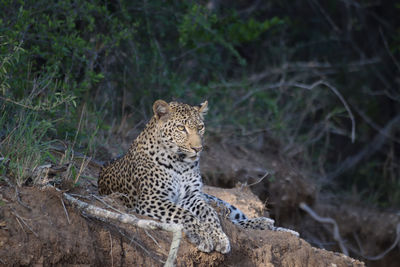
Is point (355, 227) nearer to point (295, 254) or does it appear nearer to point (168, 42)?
point (168, 42)

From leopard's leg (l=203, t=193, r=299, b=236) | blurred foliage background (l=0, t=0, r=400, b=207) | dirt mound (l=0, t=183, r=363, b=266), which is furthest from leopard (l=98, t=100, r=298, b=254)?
blurred foliage background (l=0, t=0, r=400, b=207)

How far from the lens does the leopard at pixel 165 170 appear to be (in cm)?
653

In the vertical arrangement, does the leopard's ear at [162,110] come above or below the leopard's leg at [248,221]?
above

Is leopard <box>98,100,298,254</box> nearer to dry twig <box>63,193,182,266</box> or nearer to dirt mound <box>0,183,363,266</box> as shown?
dirt mound <box>0,183,363,266</box>

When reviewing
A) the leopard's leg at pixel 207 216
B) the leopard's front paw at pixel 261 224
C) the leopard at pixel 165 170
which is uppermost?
the leopard at pixel 165 170

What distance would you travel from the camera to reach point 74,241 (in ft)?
17.4

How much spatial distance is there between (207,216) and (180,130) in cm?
98

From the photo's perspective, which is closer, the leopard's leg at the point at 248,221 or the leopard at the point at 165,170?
the leopard at the point at 165,170

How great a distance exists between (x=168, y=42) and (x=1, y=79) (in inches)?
195

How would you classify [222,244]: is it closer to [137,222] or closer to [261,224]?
[137,222]

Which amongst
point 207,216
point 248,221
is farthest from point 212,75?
point 207,216

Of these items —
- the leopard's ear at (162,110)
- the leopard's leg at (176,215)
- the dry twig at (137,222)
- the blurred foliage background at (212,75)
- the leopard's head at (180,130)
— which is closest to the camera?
the dry twig at (137,222)

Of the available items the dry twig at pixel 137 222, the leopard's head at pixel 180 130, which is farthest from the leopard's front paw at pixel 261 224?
the dry twig at pixel 137 222

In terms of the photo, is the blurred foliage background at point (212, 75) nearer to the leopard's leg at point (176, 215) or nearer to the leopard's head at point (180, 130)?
the leopard's head at point (180, 130)
